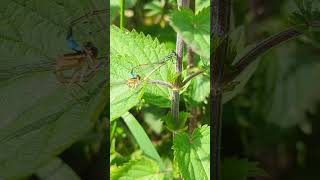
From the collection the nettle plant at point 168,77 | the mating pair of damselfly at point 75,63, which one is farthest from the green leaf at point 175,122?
the mating pair of damselfly at point 75,63

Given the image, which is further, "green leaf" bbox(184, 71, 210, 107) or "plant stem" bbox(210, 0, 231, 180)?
"green leaf" bbox(184, 71, 210, 107)

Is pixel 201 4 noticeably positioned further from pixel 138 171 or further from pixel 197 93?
pixel 138 171

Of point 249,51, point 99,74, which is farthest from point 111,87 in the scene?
point 249,51

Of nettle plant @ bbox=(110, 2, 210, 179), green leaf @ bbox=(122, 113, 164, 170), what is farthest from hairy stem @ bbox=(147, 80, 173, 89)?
green leaf @ bbox=(122, 113, 164, 170)

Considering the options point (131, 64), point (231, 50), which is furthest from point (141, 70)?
point (231, 50)

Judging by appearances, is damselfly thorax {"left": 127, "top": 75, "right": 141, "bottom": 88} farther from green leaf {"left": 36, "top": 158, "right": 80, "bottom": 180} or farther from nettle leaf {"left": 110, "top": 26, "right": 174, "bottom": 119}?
green leaf {"left": 36, "top": 158, "right": 80, "bottom": 180}

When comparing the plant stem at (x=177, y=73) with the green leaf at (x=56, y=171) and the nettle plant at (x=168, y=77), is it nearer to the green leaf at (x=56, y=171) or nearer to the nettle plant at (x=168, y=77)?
the nettle plant at (x=168, y=77)

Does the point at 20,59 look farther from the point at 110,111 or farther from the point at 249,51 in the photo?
the point at 249,51
